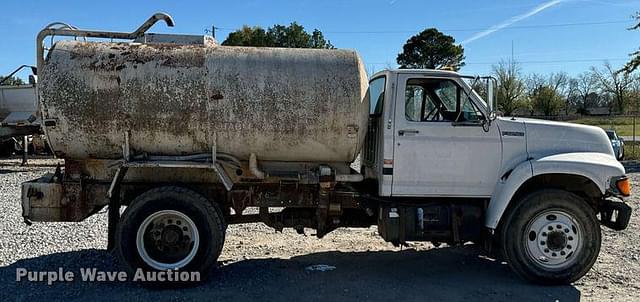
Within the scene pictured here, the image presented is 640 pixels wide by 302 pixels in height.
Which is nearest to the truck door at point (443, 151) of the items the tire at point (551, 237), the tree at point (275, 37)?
the tire at point (551, 237)

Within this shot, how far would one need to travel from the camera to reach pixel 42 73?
5848 mm

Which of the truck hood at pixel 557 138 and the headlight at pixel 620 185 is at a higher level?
the truck hood at pixel 557 138

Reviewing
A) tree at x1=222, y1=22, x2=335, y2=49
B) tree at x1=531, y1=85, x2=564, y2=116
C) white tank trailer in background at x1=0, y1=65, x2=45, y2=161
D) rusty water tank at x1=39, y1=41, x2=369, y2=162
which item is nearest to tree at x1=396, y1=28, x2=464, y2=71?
tree at x1=222, y1=22, x2=335, y2=49

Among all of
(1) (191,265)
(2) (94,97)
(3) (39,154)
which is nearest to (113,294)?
(1) (191,265)

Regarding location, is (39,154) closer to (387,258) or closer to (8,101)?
(8,101)

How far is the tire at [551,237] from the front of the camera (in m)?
6.23

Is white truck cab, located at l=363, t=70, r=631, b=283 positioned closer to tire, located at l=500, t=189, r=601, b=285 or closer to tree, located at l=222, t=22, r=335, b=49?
tire, located at l=500, t=189, r=601, b=285

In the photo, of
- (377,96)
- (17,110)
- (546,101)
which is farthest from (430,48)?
(377,96)

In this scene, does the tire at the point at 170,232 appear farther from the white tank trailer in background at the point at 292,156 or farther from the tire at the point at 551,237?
the tire at the point at 551,237

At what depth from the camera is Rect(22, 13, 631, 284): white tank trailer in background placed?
5.88 m

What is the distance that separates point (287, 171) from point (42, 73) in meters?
2.84

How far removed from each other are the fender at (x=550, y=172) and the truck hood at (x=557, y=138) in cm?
13

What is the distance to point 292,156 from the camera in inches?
245

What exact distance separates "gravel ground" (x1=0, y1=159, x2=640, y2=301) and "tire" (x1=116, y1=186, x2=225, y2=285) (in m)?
0.30
